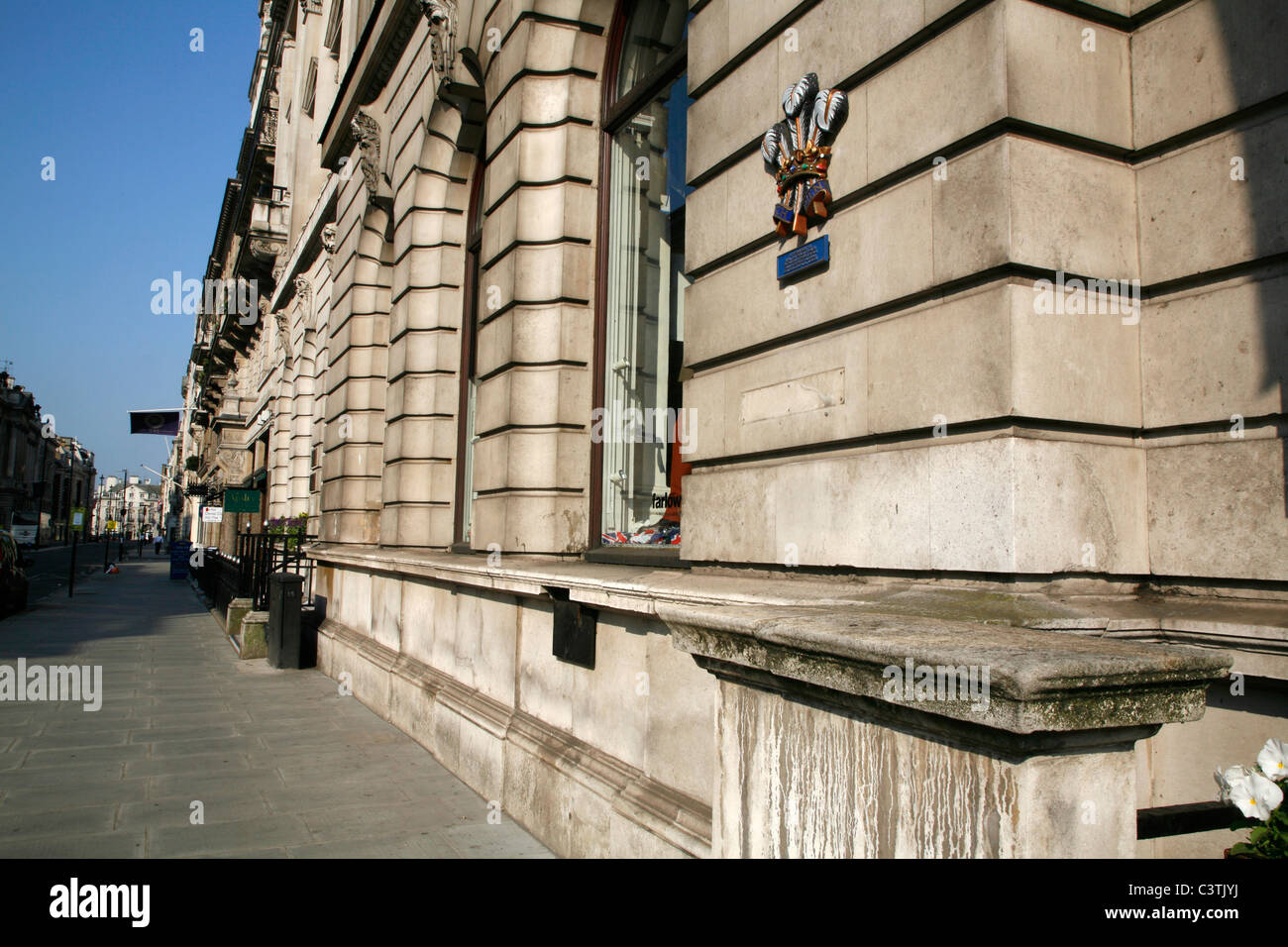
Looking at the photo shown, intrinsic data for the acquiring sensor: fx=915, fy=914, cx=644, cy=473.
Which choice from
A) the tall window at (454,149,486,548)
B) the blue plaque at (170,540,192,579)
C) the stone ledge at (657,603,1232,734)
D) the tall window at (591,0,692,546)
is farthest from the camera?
the blue plaque at (170,540,192,579)

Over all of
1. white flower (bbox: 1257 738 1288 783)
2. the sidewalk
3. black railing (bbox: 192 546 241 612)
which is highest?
white flower (bbox: 1257 738 1288 783)

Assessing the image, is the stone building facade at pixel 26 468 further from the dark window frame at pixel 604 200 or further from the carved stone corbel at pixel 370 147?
the dark window frame at pixel 604 200

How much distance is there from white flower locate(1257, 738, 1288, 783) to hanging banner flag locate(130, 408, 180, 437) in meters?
40.3

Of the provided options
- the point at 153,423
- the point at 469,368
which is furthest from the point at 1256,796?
the point at 153,423

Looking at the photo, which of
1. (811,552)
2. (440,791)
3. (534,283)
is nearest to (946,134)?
(811,552)

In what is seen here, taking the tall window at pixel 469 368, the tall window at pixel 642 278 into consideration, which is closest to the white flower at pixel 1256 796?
the tall window at pixel 642 278

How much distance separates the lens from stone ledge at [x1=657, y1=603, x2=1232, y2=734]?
205cm

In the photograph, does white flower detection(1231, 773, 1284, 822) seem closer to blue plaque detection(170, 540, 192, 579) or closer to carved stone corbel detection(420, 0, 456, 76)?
carved stone corbel detection(420, 0, 456, 76)

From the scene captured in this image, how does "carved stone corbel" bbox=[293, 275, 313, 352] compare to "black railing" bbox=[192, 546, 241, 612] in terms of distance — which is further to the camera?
"carved stone corbel" bbox=[293, 275, 313, 352]

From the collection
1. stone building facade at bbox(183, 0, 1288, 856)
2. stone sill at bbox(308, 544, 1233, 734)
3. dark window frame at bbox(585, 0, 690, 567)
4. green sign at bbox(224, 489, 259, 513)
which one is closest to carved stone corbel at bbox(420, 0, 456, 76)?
stone building facade at bbox(183, 0, 1288, 856)

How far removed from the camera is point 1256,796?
2.43m

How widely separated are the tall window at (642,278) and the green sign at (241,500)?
20378 millimetres

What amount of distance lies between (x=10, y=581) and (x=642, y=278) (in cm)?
2093
